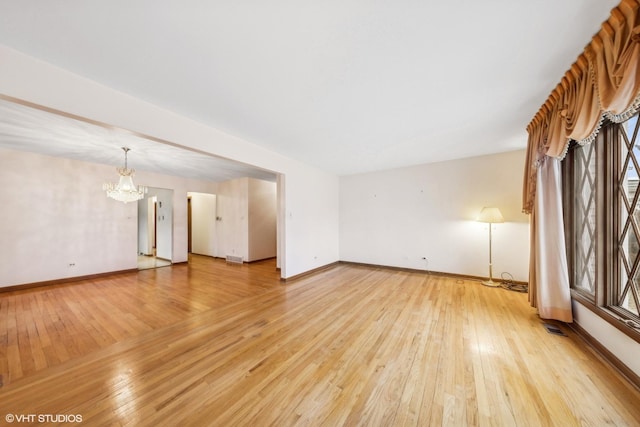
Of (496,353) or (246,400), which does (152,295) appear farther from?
(496,353)

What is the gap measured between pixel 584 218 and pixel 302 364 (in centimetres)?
352

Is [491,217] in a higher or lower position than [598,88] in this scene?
lower

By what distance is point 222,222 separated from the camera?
6.62 m

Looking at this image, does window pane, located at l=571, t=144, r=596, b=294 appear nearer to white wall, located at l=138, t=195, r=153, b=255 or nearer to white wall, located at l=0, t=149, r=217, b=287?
white wall, located at l=0, t=149, r=217, b=287

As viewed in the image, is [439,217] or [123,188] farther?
[439,217]

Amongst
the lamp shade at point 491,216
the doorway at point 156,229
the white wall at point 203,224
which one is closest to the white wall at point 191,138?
the doorway at point 156,229

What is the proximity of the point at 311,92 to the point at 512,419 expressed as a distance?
9.52 feet

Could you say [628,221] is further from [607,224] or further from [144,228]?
[144,228]

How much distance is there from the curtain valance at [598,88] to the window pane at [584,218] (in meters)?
0.42

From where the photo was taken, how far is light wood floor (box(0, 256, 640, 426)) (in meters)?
1.35

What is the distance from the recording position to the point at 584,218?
2.40 m

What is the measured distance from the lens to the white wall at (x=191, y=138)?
159 centimetres

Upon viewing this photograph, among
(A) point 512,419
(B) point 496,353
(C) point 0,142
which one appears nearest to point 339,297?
(B) point 496,353

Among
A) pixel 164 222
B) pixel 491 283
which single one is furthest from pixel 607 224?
pixel 164 222
